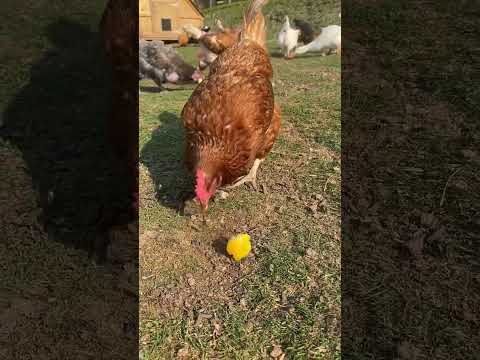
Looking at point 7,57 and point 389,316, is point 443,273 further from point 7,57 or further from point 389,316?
point 7,57

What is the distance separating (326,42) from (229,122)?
3838 mm

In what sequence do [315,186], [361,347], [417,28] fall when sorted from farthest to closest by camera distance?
[417,28] → [315,186] → [361,347]

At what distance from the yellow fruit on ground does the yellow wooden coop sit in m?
2.47

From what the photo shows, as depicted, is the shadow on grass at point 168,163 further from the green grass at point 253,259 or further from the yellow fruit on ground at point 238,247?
the yellow fruit on ground at point 238,247

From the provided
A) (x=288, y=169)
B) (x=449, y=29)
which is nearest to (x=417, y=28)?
(x=449, y=29)

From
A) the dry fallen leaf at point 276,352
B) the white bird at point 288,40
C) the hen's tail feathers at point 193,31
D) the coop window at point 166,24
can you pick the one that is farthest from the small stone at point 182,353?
the white bird at point 288,40

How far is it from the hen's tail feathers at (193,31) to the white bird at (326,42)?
5.03ft

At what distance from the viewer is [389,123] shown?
270 centimetres

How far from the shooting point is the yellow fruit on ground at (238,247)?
6.14ft

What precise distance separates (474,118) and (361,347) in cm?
207

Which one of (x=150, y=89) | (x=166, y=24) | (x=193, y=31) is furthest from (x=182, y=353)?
(x=193, y=31)

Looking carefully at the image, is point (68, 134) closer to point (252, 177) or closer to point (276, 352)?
point (252, 177)

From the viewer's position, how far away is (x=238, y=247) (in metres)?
1.87

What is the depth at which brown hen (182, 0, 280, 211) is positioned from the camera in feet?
6.35
